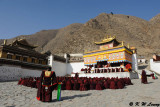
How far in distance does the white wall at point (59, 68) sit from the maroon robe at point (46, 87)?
20681 mm

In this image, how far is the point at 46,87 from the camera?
5.76 metres

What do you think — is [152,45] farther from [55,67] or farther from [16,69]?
[16,69]

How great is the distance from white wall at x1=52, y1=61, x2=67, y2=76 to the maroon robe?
20.7m

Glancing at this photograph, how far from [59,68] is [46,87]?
72.7 feet

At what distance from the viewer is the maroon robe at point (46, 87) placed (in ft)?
18.3

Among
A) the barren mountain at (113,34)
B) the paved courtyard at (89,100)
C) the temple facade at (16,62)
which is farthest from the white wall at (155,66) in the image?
the barren mountain at (113,34)

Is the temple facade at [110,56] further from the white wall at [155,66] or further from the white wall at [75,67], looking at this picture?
the white wall at [155,66]

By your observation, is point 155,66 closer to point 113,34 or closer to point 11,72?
point 11,72

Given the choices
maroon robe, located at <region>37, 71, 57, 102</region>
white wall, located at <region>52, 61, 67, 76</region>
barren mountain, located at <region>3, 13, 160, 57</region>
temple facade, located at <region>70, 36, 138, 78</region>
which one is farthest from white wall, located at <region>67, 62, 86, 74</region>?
barren mountain, located at <region>3, 13, 160, 57</region>

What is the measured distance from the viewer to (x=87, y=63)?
26.7 meters

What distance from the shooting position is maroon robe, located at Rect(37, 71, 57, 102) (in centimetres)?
557

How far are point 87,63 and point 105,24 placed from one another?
68113 mm

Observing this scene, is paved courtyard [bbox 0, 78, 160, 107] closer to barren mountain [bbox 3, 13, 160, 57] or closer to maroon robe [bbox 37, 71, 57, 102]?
maroon robe [bbox 37, 71, 57, 102]

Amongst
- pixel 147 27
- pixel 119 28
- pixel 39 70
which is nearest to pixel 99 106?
pixel 39 70
